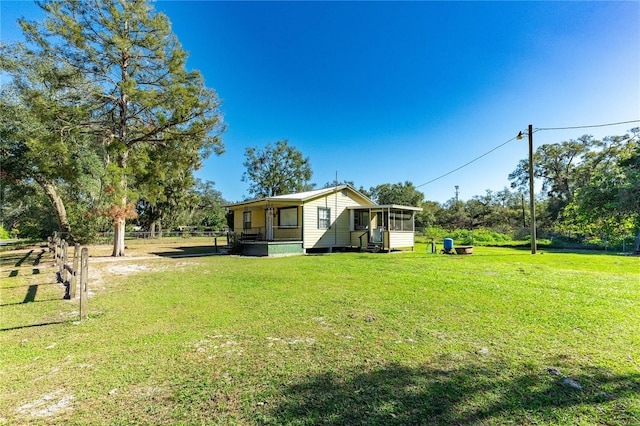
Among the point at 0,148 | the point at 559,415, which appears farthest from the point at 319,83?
the point at 559,415

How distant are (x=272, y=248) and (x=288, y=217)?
3060 millimetres

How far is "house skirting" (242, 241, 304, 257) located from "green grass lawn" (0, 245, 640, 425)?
7760 mm

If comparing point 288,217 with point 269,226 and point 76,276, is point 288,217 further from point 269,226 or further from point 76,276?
point 76,276

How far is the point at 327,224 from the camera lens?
16516 mm

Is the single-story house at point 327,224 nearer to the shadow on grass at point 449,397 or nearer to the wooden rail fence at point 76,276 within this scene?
the wooden rail fence at point 76,276

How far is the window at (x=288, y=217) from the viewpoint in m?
16.2

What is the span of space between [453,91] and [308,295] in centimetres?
1577

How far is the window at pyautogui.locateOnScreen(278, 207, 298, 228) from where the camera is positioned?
16.2m

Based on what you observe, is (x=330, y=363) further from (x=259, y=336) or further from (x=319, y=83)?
(x=319, y=83)

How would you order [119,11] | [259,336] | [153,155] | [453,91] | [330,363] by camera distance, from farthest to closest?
1. [453,91]
2. [153,155]
3. [119,11]
4. [259,336]
5. [330,363]

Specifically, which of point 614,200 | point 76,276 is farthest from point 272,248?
point 614,200

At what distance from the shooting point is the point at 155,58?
13.2m

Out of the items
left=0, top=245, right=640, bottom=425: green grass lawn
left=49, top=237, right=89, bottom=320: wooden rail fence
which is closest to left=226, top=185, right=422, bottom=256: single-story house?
left=49, top=237, right=89, bottom=320: wooden rail fence

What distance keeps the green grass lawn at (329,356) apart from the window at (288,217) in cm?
1011
